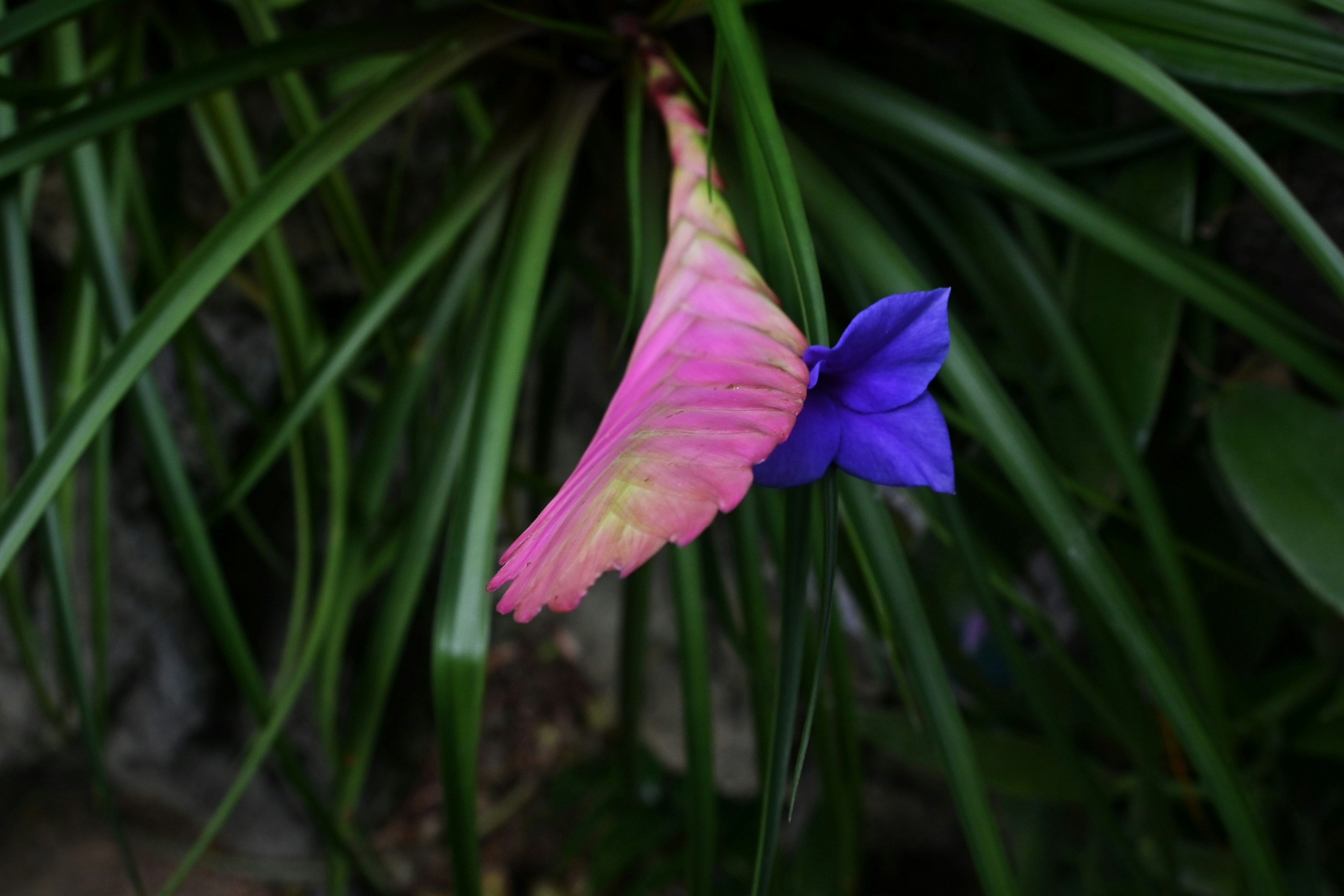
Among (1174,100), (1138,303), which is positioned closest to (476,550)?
(1174,100)

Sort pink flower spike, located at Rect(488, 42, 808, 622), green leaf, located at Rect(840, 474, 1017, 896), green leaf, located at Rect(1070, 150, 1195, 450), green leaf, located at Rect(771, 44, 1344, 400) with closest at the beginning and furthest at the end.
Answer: pink flower spike, located at Rect(488, 42, 808, 622)
green leaf, located at Rect(840, 474, 1017, 896)
green leaf, located at Rect(771, 44, 1344, 400)
green leaf, located at Rect(1070, 150, 1195, 450)

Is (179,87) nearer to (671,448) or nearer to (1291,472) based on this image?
(671,448)

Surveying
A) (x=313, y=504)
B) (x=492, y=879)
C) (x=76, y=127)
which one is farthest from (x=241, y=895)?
(x=76, y=127)

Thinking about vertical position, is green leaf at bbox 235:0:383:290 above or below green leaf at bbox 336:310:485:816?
above

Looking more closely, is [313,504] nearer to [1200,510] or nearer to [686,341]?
[686,341]

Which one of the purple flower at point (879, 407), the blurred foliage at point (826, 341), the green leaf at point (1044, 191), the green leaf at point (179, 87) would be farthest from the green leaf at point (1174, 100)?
the green leaf at point (179, 87)

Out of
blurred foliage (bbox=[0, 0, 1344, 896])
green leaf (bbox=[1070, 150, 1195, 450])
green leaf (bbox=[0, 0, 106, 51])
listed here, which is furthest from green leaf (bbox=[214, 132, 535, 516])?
green leaf (bbox=[1070, 150, 1195, 450])

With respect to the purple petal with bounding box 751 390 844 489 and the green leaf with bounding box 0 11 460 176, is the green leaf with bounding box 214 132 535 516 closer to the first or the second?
the green leaf with bounding box 0 11 460 176

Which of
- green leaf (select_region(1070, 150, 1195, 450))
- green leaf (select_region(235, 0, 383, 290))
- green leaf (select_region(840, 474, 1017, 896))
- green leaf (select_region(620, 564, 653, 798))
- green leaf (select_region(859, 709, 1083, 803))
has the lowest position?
green leaf (select_region(859, 709, 1083, 803))

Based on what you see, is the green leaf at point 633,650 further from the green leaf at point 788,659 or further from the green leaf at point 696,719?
the green leaf at point 788,659

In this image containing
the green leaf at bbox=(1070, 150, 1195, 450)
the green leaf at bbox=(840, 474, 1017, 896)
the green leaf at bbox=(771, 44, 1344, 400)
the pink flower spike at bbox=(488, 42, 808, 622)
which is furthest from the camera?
the green leaf at bbox=(1070, 150, 1195, 450)
